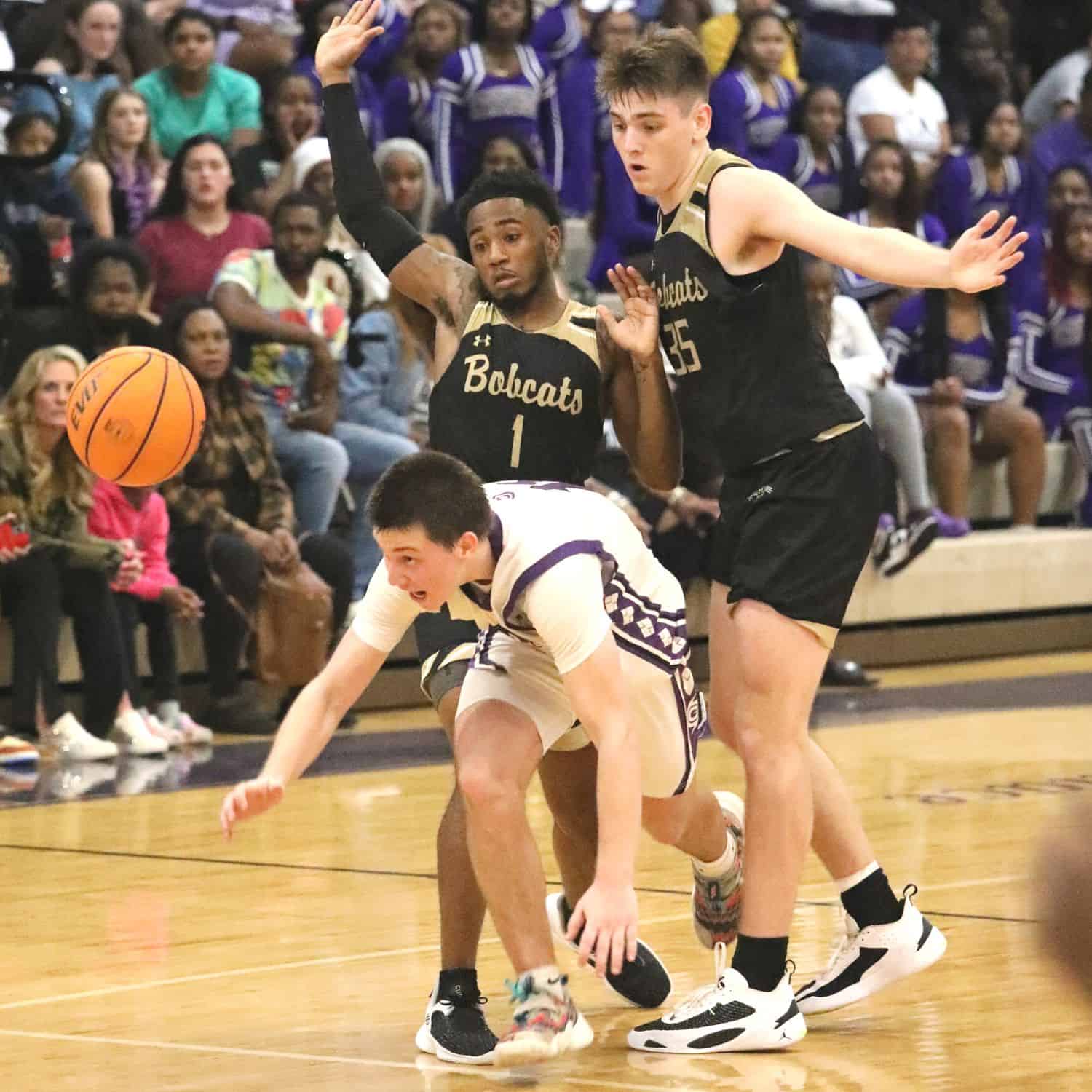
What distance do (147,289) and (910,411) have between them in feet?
13.3

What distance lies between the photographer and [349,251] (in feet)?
33.2

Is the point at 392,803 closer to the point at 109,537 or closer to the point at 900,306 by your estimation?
the point at 109,537

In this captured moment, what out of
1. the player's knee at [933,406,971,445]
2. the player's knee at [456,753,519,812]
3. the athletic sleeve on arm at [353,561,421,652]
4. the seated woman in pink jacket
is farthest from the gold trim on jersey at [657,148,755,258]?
the player's knee at [933,406,971,445]

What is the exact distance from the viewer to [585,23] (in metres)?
12.9

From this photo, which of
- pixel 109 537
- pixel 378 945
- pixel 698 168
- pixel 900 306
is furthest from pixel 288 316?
pixel 698 168

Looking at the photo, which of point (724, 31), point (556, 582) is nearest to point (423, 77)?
point (724, 31)

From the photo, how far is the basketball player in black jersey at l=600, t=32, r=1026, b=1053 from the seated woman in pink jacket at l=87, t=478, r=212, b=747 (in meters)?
4.44

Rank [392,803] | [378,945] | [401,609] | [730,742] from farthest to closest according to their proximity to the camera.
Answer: [392,803]
[378,945]
[730,742]
[401,609]

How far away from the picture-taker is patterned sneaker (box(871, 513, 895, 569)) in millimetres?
11062

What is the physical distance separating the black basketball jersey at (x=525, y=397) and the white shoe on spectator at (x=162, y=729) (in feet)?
13.9

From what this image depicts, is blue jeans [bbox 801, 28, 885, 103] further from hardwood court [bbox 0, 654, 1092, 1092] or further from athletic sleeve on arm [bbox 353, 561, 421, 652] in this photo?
athletic sleeve on arm [bbox 353, 561, 421, 652]

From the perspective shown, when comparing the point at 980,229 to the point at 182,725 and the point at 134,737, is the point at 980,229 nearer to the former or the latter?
the point at 134,737

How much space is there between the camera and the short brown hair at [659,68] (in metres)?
4.19

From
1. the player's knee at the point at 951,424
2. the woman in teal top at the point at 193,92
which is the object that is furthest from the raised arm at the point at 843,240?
the player's knee at the point at 951,424
